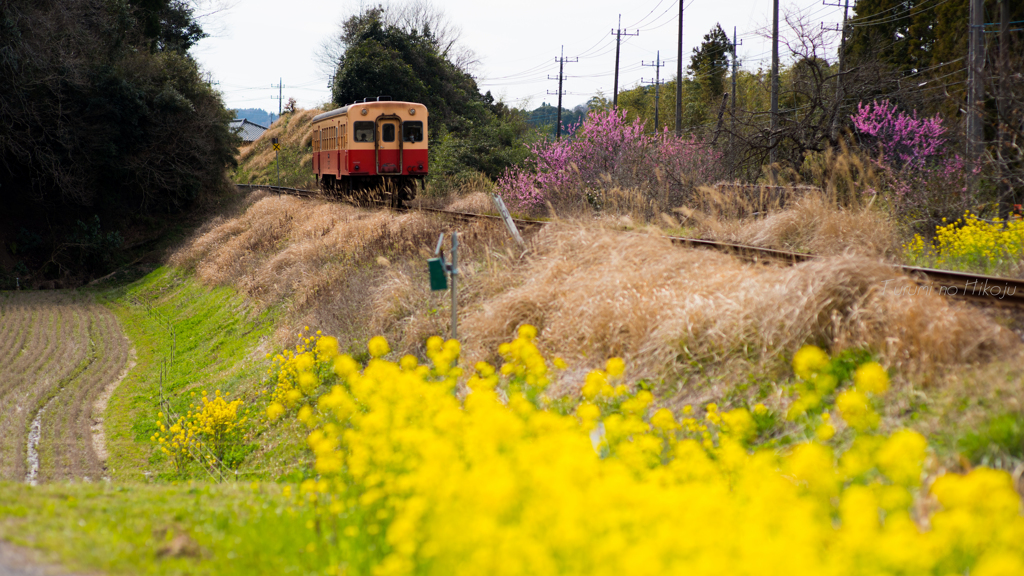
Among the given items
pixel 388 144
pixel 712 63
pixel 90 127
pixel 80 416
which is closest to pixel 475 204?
pixel 388 144

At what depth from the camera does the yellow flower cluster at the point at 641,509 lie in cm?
246

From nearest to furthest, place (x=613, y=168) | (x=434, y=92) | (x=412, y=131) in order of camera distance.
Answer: (x=613, y=168), (x=412, y=131), (x=434, y=92)

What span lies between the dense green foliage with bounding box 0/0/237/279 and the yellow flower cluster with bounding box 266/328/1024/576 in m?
24.0

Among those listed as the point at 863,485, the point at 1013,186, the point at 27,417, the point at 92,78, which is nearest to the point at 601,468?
the point at 863,485

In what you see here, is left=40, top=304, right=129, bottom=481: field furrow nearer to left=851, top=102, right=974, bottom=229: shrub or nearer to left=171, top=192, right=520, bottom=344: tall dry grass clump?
left=171, top=192, right=520, bottom=344: tall dry grass clump

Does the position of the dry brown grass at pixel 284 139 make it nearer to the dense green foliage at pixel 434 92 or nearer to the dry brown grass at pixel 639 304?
the dense green foliage at pixel 434 92

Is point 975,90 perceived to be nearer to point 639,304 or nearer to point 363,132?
point 639,304

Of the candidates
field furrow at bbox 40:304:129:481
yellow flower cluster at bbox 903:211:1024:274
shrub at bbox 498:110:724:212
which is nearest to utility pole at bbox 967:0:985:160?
yellow flower cluster at bbox 903:211:1024:274

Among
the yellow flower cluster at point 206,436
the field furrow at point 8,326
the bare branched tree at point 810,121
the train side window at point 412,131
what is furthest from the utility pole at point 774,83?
the field furrow at point 8,326

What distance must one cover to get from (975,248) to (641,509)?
23.8 ft

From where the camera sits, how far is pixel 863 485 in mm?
3580

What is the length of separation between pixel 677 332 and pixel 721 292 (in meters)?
0.63

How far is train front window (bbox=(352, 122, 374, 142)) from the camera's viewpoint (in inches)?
770

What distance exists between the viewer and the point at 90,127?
83.4 ft
